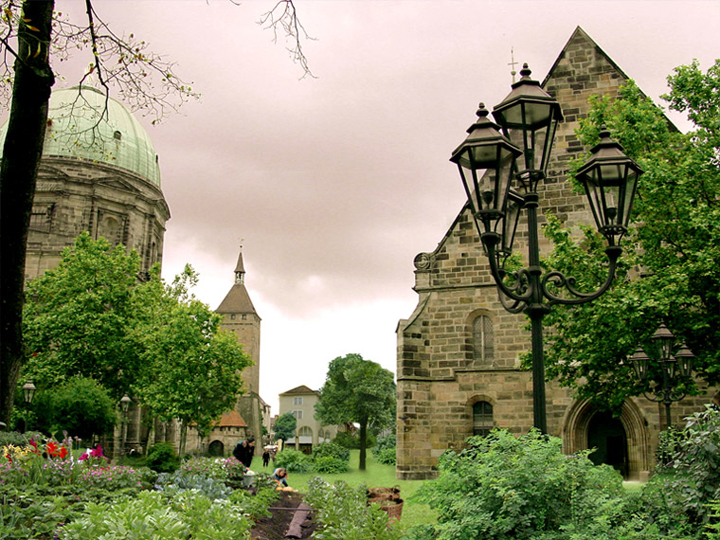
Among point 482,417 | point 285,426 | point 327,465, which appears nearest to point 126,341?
point 327,465

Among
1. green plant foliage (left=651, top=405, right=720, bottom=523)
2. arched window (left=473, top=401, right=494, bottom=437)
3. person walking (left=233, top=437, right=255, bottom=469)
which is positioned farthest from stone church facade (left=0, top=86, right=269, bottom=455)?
green plant foliage (left=651, top=405, right=720, bottom=523)

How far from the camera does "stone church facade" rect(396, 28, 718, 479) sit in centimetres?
2045

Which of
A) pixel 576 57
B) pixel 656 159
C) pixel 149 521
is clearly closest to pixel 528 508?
pixel 149 521

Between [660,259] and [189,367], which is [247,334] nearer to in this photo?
[189,367]

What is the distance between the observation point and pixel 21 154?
623cm

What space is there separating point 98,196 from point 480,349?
4180 centimetres

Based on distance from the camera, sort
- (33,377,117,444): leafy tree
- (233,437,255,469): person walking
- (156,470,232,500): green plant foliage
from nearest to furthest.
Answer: (156,470,232,500): green plant foliage, (233,437,255,469): person walking, (33,377,117,444): leafy tree

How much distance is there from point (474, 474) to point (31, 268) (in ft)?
160

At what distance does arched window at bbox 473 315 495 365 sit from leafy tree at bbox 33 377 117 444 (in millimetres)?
18035

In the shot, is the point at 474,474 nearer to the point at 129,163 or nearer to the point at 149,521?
the point at 149,521

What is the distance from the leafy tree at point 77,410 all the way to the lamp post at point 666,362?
24285 millimetres

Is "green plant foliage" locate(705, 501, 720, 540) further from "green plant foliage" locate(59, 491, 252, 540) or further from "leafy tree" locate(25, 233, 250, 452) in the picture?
"leafy tree" locate(25, 233, 250, 452)

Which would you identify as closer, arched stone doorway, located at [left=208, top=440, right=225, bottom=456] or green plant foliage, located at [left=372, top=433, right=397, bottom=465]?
green plant foliage, located at [left=372, top=433, right=397, bottom=465]

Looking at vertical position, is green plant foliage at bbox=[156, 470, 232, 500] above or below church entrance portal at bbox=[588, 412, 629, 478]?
below
